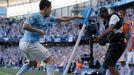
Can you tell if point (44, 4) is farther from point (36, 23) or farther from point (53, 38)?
point (53, 38)

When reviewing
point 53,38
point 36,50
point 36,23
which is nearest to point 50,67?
point 36,50

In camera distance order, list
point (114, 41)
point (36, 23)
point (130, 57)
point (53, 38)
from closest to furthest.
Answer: point (36, 23), point (114, 41), point (130, 57), point (53, 38)

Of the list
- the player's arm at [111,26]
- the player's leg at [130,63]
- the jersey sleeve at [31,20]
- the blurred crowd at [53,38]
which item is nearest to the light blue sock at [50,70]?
the jersey sleeve at [31,20]

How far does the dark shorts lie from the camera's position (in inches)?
319

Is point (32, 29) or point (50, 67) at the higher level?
point (32, 29)

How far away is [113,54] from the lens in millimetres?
8141

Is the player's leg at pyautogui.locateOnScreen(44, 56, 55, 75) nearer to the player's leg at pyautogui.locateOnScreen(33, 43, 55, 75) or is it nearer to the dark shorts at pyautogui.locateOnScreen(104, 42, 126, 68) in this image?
the player's leg at pyautogui.locateOnScreen(33, 43, 55, 75)

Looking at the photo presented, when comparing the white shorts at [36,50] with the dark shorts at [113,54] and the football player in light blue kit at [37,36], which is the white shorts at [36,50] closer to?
the football player in light blue kit at [37,36]

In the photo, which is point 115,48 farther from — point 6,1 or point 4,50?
point 6,1

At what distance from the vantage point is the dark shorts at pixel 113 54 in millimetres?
8094

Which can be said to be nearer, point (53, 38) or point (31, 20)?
point (31, 20)

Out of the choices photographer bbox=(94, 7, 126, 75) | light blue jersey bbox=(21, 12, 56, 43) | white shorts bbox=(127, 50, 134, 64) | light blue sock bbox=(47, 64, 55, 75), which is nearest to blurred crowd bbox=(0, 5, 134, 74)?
white shorts bbox=(127, 50, 134, 64)

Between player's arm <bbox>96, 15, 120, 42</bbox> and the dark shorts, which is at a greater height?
player's arm <bbox>96, 15, 120, 42</bbox>

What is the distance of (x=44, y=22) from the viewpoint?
777cm
